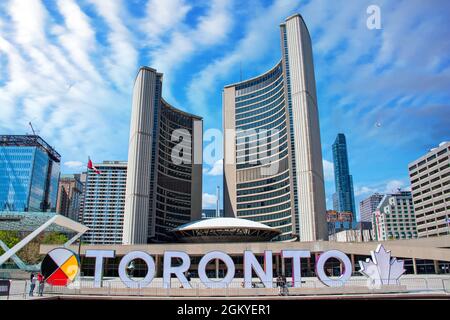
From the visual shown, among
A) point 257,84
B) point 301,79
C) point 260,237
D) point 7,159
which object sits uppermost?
point 257,84

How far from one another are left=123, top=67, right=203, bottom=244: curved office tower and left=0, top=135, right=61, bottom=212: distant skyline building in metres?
69.6

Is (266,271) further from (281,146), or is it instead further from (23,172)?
(23,172)

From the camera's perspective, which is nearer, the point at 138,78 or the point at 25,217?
the point at 25,217

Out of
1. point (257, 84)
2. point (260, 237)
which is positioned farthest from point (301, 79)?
point (260, 237)

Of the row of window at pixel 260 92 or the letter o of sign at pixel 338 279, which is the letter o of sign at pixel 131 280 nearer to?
the letter o of sign at pixel 338 279

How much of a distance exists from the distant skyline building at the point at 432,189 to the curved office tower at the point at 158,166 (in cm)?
9885

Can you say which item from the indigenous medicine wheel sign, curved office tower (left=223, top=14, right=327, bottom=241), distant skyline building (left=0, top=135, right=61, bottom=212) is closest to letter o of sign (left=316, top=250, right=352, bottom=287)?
the indigenous medicine wheel sign

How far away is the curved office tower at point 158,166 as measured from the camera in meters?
116

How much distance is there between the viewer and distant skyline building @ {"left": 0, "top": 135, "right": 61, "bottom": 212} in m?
155

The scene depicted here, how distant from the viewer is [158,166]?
458 feet

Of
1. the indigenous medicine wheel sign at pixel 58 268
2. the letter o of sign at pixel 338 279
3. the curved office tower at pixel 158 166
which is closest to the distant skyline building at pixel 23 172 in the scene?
the curved office tower at pixel 158 166

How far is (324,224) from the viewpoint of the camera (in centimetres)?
10912
